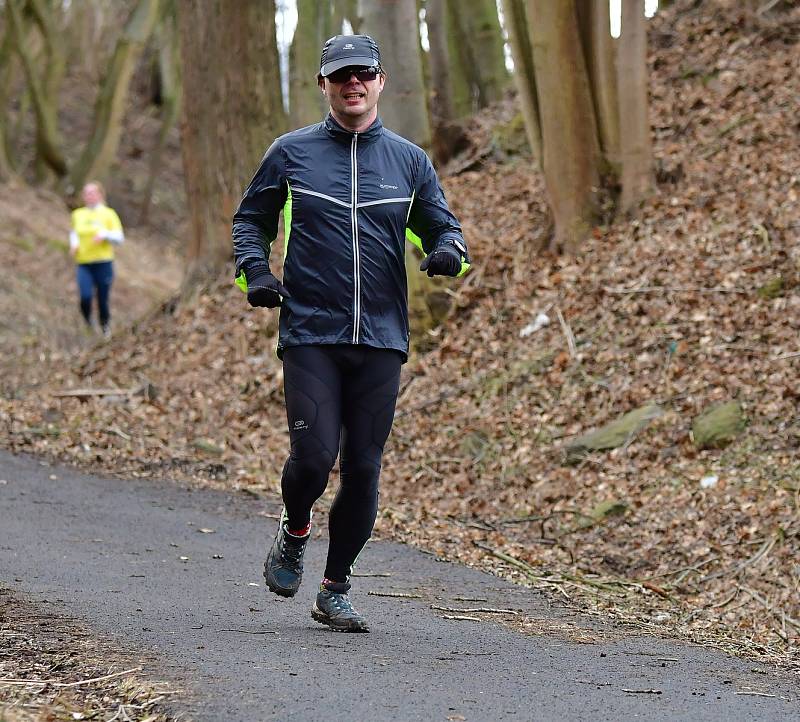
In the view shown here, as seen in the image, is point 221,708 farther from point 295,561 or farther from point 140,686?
point 295,561

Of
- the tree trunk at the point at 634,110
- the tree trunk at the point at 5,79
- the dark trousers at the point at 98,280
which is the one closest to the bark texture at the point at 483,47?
the dark trousers at the point at 98,280

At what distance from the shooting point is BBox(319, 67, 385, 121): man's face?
5.18m

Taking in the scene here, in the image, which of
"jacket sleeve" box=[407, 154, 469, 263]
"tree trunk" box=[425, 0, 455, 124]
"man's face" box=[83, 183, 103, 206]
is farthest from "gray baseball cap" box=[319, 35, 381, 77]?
"tree trunk" box=[425, 0, 455, 124]

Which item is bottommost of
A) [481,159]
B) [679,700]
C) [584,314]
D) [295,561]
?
[679,700]

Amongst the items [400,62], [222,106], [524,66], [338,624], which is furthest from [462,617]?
[222,106]

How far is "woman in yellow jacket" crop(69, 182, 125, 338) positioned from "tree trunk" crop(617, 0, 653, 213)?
6.90m

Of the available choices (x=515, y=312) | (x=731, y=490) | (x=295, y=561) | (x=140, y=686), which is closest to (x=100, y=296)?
(x=515, y=312)

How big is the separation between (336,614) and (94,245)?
39.5ft

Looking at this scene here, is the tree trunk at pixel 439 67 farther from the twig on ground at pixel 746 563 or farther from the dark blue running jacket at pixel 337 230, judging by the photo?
the dark blue running jacket at pixel 337 230

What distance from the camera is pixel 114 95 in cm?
2761

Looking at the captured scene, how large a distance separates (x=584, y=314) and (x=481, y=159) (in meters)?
6.40

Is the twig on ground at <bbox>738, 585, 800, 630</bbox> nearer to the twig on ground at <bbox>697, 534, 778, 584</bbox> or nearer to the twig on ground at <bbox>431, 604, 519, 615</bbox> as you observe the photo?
the twig on ground at <bbox>697, 534, 778, 584</bbox>

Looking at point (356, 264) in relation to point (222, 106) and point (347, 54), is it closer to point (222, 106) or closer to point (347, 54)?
point (347, 54)

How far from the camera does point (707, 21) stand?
16.8m
